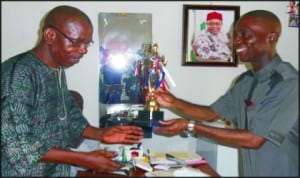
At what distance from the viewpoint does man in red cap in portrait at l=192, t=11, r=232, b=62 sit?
169 centimetres

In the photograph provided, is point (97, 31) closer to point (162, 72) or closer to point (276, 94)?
point (162, 72)

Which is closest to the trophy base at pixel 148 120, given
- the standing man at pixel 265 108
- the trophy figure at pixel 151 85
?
the trophy figure at pixel 151 85

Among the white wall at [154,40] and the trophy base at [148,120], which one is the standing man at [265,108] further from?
the white wall at [154,40]

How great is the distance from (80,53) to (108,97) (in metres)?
0.61

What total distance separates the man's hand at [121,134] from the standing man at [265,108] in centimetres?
A: 33

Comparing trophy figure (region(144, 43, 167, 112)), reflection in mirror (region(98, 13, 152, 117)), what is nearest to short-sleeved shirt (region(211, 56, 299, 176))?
trophy figure (region(144, 43, 167, 112))

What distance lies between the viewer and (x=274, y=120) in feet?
2.24

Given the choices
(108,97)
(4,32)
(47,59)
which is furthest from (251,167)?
(4,32)

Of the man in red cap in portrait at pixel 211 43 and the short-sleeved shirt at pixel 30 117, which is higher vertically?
the man in red cap in portrait at pixel 211 43

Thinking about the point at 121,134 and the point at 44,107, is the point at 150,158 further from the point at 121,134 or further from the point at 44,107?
the point at 44,107

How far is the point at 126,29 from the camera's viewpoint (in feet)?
5.56

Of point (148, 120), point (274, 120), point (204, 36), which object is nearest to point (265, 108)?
point (274, 120)

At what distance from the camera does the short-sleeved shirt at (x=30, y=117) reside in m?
0.86

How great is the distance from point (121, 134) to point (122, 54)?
0.51 meters
